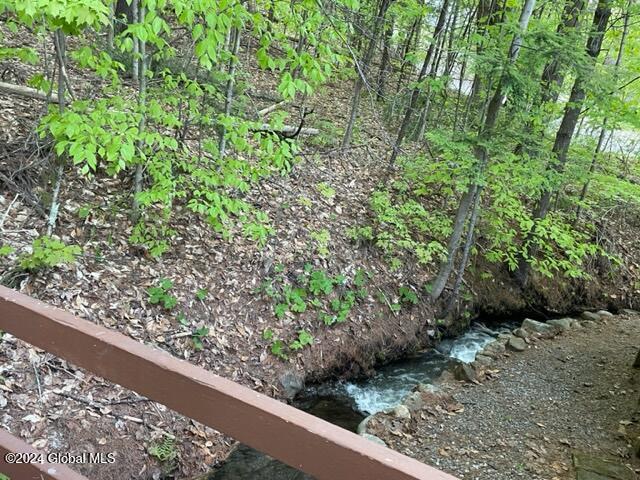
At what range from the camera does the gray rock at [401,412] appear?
18.5 feet

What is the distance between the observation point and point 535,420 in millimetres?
5715

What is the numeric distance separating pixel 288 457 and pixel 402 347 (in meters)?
6.67

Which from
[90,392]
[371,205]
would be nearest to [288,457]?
[90,392]

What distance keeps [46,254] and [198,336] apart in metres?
1.89

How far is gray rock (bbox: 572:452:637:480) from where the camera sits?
453cm

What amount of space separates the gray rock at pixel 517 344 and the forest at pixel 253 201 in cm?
106

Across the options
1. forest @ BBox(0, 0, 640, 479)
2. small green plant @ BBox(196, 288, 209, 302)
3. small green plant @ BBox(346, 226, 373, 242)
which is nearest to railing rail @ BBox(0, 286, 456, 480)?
forest @ BBox(0, 0, 640, 479)

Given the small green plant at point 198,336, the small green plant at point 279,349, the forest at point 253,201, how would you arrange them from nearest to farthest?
the forest at point 253,201, the small green plant at point 198,336, the small green plant at point 279,349

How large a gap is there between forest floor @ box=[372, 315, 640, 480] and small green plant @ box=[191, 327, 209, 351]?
2387mm

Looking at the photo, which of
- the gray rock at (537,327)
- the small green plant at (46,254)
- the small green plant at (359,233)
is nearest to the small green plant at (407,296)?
the small green plant at (359,233)

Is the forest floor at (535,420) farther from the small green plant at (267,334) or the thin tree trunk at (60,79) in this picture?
the thin tree trunk at (60,79)

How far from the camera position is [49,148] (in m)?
5.52

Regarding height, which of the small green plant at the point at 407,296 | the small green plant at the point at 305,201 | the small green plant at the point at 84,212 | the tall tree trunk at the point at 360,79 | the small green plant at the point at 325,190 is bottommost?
the small green plant at the point at 407,296

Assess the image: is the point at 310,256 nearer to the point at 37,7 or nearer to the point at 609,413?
the point at 609,413
